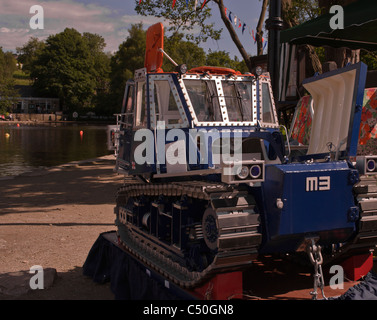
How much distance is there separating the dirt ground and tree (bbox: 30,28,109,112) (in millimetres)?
79607

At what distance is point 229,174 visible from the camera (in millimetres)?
4332

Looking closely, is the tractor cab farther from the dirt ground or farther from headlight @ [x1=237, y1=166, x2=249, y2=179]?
the dirt ground

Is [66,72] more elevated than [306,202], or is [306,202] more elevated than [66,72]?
[66,72]

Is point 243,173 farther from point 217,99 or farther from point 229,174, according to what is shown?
point 217,99

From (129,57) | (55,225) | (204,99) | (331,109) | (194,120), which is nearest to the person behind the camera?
(331,109)

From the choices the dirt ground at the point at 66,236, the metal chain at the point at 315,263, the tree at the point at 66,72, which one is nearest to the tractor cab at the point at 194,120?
the metal chain at the point at 315,263

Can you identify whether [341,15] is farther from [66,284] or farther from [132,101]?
[66,284]

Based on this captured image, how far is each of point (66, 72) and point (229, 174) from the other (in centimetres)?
9477

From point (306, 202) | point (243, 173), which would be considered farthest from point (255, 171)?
point (306, 202)

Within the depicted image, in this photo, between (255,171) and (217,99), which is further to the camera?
(217,99)

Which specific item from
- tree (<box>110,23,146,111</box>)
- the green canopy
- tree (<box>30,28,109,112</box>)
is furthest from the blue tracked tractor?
tree (<box>30,28,109,112</box>)

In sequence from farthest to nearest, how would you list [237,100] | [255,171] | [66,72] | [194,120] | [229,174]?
[66,72] → [237,100] → [194,120] → [255,171] → [229,174]

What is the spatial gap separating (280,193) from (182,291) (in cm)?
162

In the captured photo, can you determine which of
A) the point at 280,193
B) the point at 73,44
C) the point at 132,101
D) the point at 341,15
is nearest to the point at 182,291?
the point at 280,193
